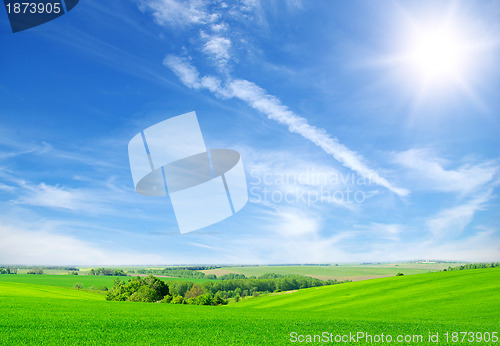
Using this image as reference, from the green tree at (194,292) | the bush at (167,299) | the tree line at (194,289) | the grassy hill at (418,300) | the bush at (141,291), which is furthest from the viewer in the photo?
the green tree at (194,292)

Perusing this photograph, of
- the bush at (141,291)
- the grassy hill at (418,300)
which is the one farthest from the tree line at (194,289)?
the grassy hill at (418,300)

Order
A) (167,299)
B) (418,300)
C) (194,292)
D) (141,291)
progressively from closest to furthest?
(418,300) < (141,291) < (167,299) < (194,292)

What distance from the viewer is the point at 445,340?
15.7 meters

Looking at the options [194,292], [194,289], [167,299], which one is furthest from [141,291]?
[194,289]

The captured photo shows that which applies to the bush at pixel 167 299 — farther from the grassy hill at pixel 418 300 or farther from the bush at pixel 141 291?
the grassy hill at pixel 418 300

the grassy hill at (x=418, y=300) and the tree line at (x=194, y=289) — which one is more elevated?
the grassy hill at (x=418, y=300)

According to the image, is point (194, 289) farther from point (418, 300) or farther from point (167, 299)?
point (418, 300)

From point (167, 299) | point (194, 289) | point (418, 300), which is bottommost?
point (194, 289)

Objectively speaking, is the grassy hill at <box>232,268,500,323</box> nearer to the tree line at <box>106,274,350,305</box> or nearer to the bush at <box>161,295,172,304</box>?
the bush at <box>161,295,172,304</box>

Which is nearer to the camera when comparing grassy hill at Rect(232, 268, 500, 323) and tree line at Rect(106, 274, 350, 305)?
grassy hill at Rect(232, 268, 500, 323)

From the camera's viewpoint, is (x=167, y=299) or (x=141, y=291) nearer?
(x=141, y=291)

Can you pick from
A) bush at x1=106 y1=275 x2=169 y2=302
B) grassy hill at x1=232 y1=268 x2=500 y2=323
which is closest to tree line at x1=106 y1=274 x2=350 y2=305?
bush at x1=106 y1=275 x2=169 y2=302

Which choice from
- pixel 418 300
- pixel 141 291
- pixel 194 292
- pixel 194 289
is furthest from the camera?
pixel 194 289

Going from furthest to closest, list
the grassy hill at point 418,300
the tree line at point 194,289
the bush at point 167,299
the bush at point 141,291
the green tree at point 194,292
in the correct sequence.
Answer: the green tree at point 194,292
the tree line at point 194,289
the bush at point 167,299
the bush at point 141,291
the grassy hill at point 418,300
